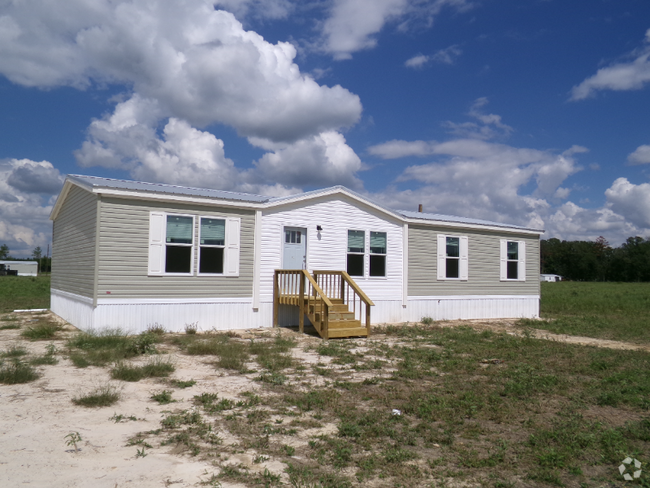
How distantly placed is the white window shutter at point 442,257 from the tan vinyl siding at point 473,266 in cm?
16

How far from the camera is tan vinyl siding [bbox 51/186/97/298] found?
1110 centimetres

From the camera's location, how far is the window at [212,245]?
11727mm

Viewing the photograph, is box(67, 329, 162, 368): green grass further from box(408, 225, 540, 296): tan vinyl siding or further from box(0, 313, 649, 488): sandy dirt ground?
box(408, 225, 540, 296): tan vinyl siding

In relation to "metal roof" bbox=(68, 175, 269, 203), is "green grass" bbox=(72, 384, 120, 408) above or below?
below

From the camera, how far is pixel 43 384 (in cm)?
648

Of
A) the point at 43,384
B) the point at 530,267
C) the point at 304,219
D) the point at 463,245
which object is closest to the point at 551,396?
the point at 43,384

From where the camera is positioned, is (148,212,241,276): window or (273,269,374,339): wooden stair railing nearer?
(148,212,241,276): window

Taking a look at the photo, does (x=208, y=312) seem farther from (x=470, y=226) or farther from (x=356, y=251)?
(x=470, y=226)

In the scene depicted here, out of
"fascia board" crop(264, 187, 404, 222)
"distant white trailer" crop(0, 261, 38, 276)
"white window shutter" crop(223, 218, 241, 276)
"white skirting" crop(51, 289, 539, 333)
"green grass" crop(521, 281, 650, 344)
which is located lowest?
"green grass" crop(521, 281, 650, 344)

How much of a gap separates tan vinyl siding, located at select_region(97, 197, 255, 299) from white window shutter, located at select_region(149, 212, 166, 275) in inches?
3.9

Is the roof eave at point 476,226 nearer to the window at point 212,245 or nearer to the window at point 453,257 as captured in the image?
the window at point 453,257

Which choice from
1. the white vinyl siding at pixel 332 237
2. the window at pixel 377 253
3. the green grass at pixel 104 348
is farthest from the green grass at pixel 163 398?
the window at pixel 377 253

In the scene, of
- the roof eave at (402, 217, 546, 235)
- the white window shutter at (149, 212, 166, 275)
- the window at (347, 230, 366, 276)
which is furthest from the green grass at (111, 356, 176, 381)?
the roof eave at (402, 217, 546, 235)

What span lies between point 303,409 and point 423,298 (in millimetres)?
10431
